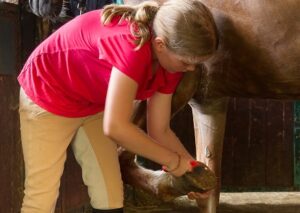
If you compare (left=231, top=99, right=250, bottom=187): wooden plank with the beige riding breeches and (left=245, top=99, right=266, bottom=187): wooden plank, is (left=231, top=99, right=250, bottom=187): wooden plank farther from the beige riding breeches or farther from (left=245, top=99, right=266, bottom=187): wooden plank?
the beige riding breeches

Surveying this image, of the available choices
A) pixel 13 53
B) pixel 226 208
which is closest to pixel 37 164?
pixel 13 53

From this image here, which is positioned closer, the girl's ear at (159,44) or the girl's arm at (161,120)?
the girl's ear at (159,44)

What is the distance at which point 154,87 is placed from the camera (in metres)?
1.17

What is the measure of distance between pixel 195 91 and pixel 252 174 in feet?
4.27

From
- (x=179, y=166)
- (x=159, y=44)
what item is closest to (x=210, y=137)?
(x=179, y=166)

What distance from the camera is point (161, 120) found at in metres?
1.22

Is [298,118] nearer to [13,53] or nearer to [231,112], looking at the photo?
[231,112]

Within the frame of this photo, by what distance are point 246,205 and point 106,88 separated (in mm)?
1355

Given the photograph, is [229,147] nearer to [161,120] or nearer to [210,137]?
[210,137]

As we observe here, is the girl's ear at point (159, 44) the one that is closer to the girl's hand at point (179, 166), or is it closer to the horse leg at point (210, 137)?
the girl's hand at point (179, 166)

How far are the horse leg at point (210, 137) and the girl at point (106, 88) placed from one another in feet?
1.37

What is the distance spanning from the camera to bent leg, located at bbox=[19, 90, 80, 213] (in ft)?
3.82

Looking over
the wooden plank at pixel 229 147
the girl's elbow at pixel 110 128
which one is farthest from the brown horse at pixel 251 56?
the wooden plank at pixel 229 147

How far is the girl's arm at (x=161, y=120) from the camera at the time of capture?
1.21 metres
